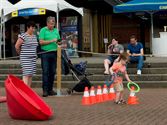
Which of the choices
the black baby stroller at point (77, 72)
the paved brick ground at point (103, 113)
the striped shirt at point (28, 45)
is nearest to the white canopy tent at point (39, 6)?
the black baby stroller at point (77, 72)

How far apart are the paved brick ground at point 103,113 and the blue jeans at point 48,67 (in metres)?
0.66

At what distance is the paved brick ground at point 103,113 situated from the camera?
8.48 m

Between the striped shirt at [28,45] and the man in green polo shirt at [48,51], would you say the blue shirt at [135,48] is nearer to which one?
the man in green polo shirt at [48,51]

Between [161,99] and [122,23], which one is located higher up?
[122,23]

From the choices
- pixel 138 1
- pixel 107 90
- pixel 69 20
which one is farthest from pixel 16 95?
pixel 69 20

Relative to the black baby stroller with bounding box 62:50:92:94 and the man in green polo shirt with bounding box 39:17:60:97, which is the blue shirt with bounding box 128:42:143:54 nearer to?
the black baby stroller with bounding box 62:50:92:94

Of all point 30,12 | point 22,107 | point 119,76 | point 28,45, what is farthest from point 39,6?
point 22,107

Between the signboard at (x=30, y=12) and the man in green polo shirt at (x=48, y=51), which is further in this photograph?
the signboard at (x=30, y=12)

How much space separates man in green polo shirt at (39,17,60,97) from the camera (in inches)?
484

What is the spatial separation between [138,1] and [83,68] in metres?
7.29

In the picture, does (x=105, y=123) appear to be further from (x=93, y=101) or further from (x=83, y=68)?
(x=83, y=68)

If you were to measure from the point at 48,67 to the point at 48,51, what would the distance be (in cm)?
41

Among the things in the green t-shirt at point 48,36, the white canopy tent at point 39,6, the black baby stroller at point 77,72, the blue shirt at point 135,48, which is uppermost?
the white canopy tent at point 39,6

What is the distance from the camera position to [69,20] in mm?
22984
